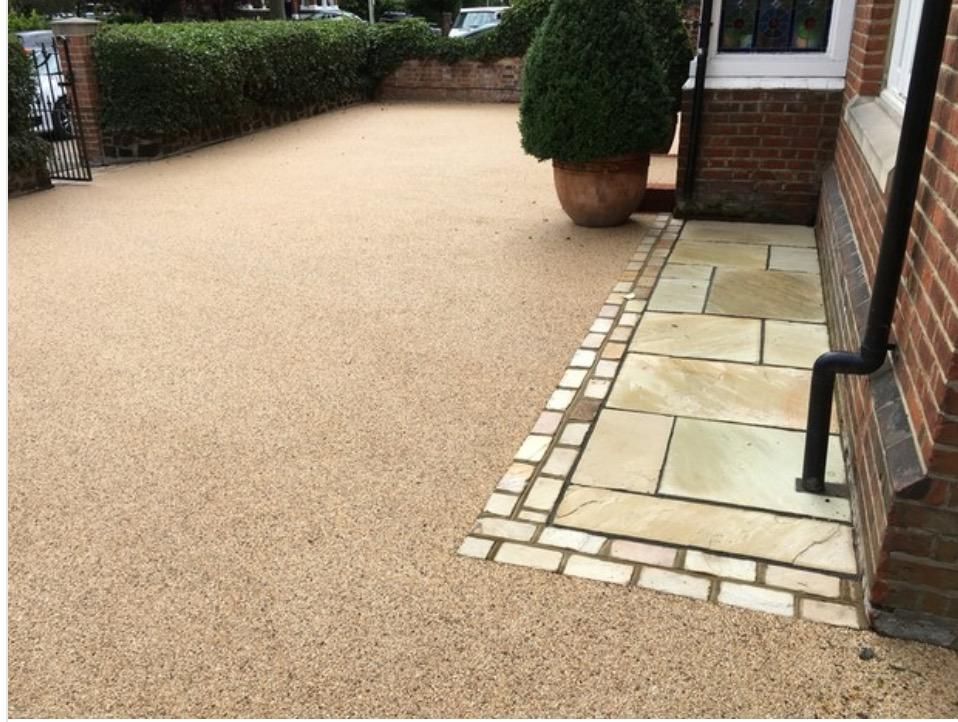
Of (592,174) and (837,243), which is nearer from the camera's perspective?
(837,243)

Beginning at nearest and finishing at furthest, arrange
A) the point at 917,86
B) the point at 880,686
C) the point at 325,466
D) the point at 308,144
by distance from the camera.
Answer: the point at 880,686
the point at 917,86
the point at 325,466
the point at 308,144

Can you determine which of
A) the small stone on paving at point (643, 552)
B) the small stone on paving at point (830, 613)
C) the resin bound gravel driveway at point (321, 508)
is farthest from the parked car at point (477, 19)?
the small stone on paving at point (830, 613)

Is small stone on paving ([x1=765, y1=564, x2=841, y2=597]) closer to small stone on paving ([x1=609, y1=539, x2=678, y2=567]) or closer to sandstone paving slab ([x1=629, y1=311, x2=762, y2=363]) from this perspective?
small stone on paving ([x1=609, y1=539, x2=678, y2=567])

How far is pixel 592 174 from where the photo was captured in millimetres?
5867

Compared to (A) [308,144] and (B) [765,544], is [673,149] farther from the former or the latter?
(B) [765,544]

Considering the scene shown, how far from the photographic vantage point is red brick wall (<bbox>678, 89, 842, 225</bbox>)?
5.72m

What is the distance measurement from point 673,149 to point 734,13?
14.3 ft

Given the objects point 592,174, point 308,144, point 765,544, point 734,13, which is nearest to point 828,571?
point 765,544

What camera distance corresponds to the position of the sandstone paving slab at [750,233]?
18.4 ft

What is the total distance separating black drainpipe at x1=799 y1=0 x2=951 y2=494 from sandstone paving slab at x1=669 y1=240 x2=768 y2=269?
2.71 metres

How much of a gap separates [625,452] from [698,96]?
3.82 m

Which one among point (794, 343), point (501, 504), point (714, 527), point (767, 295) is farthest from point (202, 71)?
point (714, 527)

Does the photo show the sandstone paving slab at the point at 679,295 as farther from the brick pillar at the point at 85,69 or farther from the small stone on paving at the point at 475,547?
the brick pillar at the point at 85,69

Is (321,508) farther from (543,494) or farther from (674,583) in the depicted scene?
(674,583)
